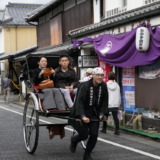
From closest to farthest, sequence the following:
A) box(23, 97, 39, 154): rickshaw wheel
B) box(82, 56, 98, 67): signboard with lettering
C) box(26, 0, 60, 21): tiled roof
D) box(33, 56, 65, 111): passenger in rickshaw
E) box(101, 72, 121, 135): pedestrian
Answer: box(33, 56, 65, 111): passenger in rickshaw < box(23, 97, 39, 154): rickshaw wheel < box(101, 72, 121, 135): pedestrian < box(82, 56, 98, 67): signboard with lettering < box(26, 0, 60, 21): tiled roof

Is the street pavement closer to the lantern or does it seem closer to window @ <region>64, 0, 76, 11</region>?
the lantern

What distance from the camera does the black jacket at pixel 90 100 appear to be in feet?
22.6

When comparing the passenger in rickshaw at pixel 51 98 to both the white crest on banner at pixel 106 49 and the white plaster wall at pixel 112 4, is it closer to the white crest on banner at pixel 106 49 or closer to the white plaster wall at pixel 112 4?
the white crest on banner at pixel 106 49

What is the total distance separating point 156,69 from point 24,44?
30.2 meters

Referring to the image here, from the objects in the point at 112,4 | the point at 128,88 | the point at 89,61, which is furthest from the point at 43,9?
the point at 128,88

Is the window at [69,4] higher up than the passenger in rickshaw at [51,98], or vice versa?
the window at [69,4]

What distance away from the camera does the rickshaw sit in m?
7.56

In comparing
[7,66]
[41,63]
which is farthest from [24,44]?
[41,63]

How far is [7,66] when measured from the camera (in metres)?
38.5

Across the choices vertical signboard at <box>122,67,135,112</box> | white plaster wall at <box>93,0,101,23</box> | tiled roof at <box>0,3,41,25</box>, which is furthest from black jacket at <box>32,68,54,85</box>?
tiled roof at <box>0,3,41,25</box>

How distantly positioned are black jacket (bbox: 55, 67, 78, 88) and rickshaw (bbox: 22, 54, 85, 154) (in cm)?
48

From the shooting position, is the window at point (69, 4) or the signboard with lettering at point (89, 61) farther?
the window at point (69, 4)

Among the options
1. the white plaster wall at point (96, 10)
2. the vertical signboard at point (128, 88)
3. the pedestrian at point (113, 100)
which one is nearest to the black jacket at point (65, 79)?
the pedestrian at point (113, 100)

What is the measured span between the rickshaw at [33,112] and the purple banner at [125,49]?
9.44ft
